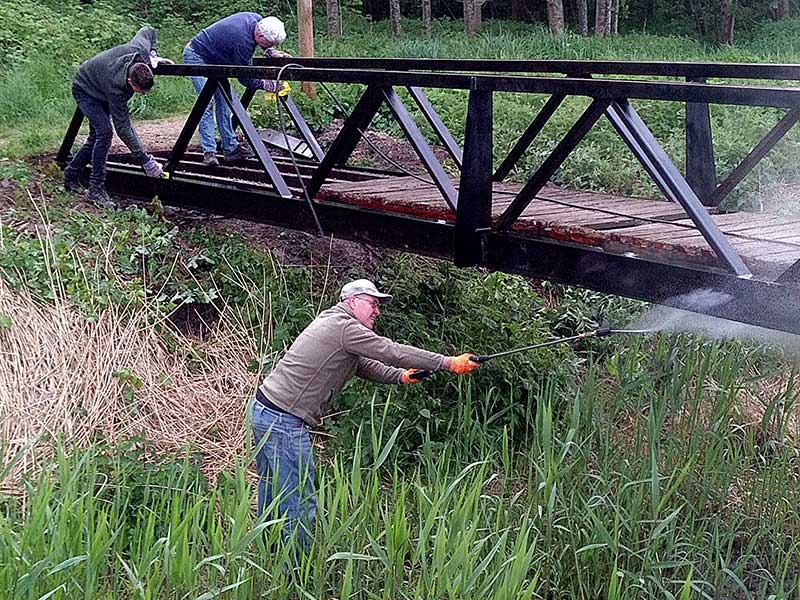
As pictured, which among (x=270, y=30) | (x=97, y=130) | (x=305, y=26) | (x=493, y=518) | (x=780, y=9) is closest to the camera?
(x=493, y=518)

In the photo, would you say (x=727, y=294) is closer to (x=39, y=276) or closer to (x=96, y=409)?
(x=96, y=409)

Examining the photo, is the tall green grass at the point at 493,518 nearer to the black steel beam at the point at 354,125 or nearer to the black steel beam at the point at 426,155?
the black steel beam at the point at 426,155

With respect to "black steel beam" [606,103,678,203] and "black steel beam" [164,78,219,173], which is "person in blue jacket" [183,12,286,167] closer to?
"black steel beam" [164,78,219,173]

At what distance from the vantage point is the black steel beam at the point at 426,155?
532cm

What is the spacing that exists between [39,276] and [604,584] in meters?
4.23

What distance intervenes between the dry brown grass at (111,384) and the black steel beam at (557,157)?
2582 millimetres

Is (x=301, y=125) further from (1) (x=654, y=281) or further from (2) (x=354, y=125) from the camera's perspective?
(1) (x=654, y=281)

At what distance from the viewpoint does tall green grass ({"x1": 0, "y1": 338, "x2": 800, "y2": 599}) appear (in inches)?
161

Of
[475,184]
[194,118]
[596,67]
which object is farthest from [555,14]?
[475,184]

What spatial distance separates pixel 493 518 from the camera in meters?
5.59

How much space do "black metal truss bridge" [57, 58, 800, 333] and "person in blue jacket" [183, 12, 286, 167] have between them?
33.5 inches

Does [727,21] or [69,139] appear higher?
[69,139]

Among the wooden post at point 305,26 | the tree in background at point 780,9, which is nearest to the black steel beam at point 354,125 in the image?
the wooden post at point 305,26

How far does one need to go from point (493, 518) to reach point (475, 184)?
71.8 inches
